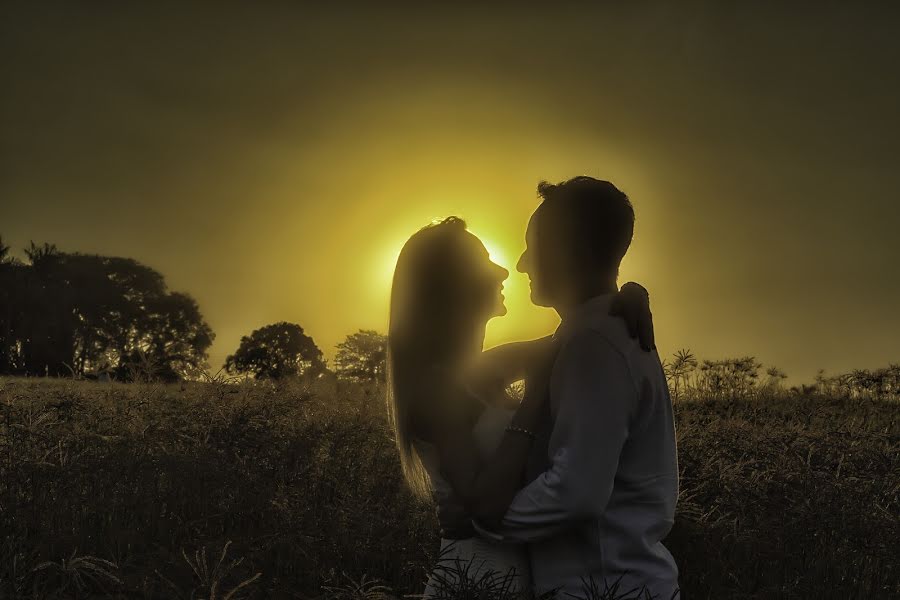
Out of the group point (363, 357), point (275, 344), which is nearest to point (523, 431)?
point (363, 357)

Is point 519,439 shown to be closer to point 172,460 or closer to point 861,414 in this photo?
point 172,460

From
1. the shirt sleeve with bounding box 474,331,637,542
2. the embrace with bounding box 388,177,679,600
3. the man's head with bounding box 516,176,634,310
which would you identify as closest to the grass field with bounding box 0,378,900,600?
the embrace with bounding box 388,177,679,600

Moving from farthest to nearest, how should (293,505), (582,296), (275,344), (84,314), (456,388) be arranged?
(84,314), (275,344), (293,505), (456,388), (582,296)

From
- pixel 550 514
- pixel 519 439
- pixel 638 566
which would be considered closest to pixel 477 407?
pixel 519 439

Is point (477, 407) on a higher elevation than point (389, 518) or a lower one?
higher

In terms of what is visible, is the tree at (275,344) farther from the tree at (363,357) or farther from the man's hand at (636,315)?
the man's hand at (636,315)

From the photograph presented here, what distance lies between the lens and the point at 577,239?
2791mm

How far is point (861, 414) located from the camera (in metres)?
12.0

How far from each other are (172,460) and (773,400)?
9.63 meters

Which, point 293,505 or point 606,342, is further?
point 293,505

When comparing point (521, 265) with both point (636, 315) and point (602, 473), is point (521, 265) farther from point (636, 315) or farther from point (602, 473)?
point (602, 473)

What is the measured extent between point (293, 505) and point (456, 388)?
3.63 metres

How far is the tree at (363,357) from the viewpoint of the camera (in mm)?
15188

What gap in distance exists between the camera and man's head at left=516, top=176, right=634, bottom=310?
278cm
